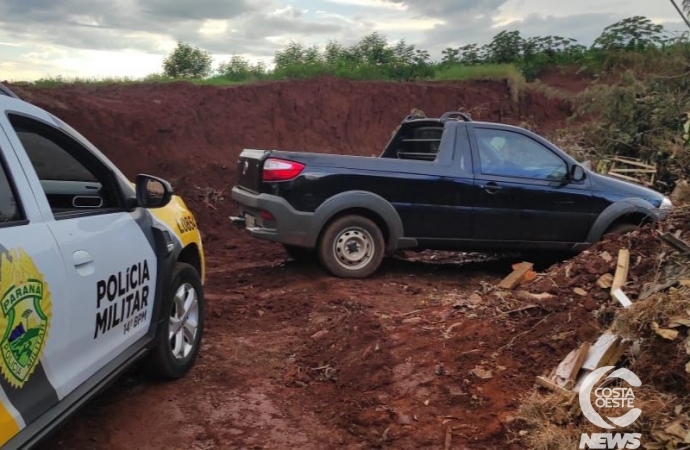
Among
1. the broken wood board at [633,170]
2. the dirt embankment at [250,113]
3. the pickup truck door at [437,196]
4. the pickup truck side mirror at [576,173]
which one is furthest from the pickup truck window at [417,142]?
the dirt embankment at [250,113]

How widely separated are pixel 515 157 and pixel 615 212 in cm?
140

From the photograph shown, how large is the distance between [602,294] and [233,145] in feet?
39.5

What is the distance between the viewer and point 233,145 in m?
15.8

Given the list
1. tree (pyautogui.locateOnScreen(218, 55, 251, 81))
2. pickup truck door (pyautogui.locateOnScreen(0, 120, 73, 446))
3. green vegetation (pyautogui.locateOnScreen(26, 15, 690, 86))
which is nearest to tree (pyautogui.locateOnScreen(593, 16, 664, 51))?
green vegetation (pyautogui.locateOnScreen(26, 15, 690, 86))

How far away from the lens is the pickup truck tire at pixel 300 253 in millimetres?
8305

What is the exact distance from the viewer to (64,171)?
13.6 ft

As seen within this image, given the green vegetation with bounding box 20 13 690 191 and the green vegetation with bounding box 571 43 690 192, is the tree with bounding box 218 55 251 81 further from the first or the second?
the green vegetation with bounding box 571 43 690 192

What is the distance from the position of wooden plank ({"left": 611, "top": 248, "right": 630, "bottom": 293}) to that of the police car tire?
297 cm

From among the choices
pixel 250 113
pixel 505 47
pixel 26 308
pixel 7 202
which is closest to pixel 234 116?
pixel 250 113

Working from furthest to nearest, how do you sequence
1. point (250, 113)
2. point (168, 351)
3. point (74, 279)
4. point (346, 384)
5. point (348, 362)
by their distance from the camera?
point (250, 113) < point (348, 362) < point (346, 384) < point (168, 351) < point (74, 279)

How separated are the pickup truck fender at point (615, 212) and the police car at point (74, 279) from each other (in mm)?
5209

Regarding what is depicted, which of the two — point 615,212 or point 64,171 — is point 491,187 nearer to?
point 615,212

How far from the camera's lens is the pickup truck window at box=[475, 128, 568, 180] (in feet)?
25.9

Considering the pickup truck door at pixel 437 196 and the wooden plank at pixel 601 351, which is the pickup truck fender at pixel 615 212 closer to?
the pickup truck door at pixel 437 196
